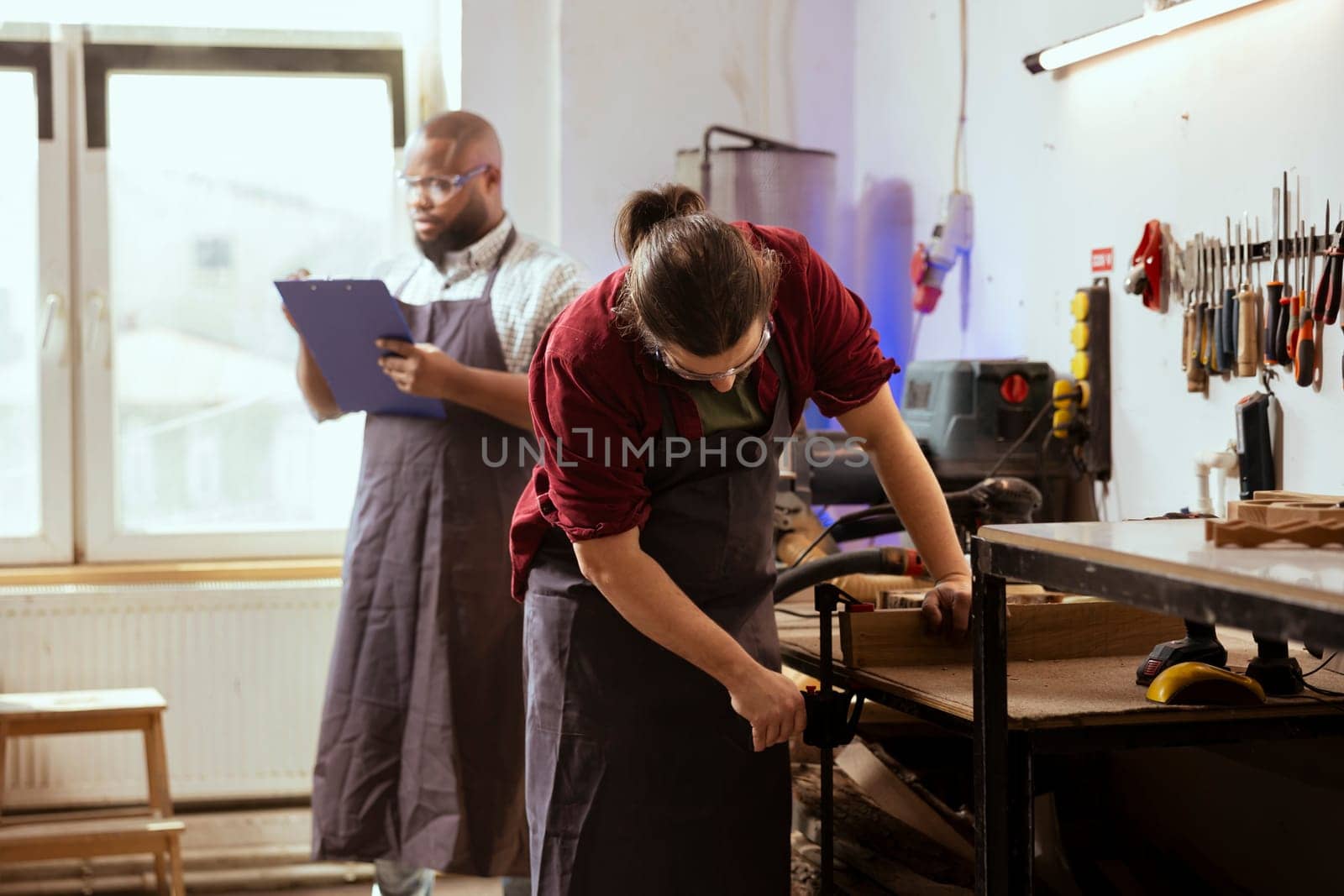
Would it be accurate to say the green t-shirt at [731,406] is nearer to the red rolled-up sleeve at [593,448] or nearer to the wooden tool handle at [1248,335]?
the red rolled-up sleeve at [593,448]

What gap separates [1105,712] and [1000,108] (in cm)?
173

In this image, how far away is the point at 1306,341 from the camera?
5.76 feet

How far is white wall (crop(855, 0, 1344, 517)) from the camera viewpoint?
1799 mm

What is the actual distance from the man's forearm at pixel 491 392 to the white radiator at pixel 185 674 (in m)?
1.11

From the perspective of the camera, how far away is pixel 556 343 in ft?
4.58

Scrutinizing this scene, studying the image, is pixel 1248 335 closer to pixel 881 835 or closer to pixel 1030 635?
pixel 1030 635

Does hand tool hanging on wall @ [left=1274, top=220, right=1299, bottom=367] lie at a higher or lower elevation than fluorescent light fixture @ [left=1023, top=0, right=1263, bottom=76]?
lower

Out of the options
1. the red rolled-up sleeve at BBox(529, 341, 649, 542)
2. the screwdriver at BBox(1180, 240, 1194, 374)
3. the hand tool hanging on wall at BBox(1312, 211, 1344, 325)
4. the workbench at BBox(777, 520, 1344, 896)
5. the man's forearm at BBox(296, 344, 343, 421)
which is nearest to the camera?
the workbench at BBox(777, 520, 1344, 896)

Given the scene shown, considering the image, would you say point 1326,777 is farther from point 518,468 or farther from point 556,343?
point 518,468

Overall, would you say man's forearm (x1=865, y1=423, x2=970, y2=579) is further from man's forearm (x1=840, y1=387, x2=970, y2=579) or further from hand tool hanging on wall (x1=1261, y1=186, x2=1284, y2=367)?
hand tool hanging on wall (x1=1261, y1=186, x2=1284, y2=367)

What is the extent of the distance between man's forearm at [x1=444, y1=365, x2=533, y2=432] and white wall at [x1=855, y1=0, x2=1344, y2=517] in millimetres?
985

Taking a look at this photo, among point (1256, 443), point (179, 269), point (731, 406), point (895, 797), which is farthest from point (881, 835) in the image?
point (179, 269)

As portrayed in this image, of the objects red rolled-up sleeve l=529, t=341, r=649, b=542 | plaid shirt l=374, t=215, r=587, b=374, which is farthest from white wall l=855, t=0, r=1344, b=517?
red rolled-up sleeve l=529, t=341, r=649, b=542

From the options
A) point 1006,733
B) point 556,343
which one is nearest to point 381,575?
point 556,343
